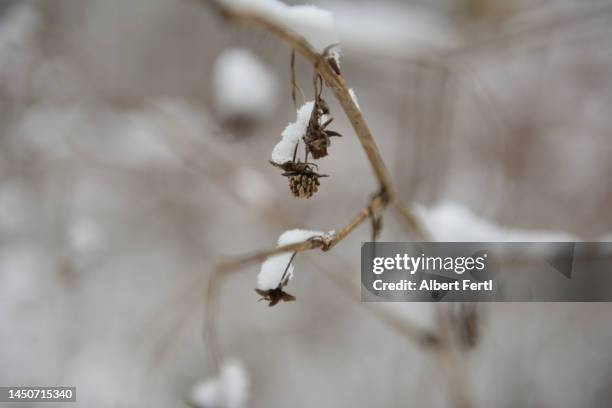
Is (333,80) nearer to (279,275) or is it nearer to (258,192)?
(279,275)

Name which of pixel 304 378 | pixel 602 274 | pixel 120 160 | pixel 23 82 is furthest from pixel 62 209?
pixel 602 274

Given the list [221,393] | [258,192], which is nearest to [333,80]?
[221,393]

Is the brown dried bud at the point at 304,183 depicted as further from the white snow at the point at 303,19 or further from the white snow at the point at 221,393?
the white snow at the point at 221,393

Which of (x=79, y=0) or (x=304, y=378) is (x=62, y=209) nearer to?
(x=79, y=0)

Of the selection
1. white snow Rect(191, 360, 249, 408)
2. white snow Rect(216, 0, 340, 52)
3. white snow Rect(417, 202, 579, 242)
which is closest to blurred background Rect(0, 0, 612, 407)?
white snow Rect(417, 202, 579, 242)

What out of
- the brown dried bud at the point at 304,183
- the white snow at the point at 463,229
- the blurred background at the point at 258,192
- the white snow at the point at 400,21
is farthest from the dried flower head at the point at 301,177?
the white snow at the point at 400,21
